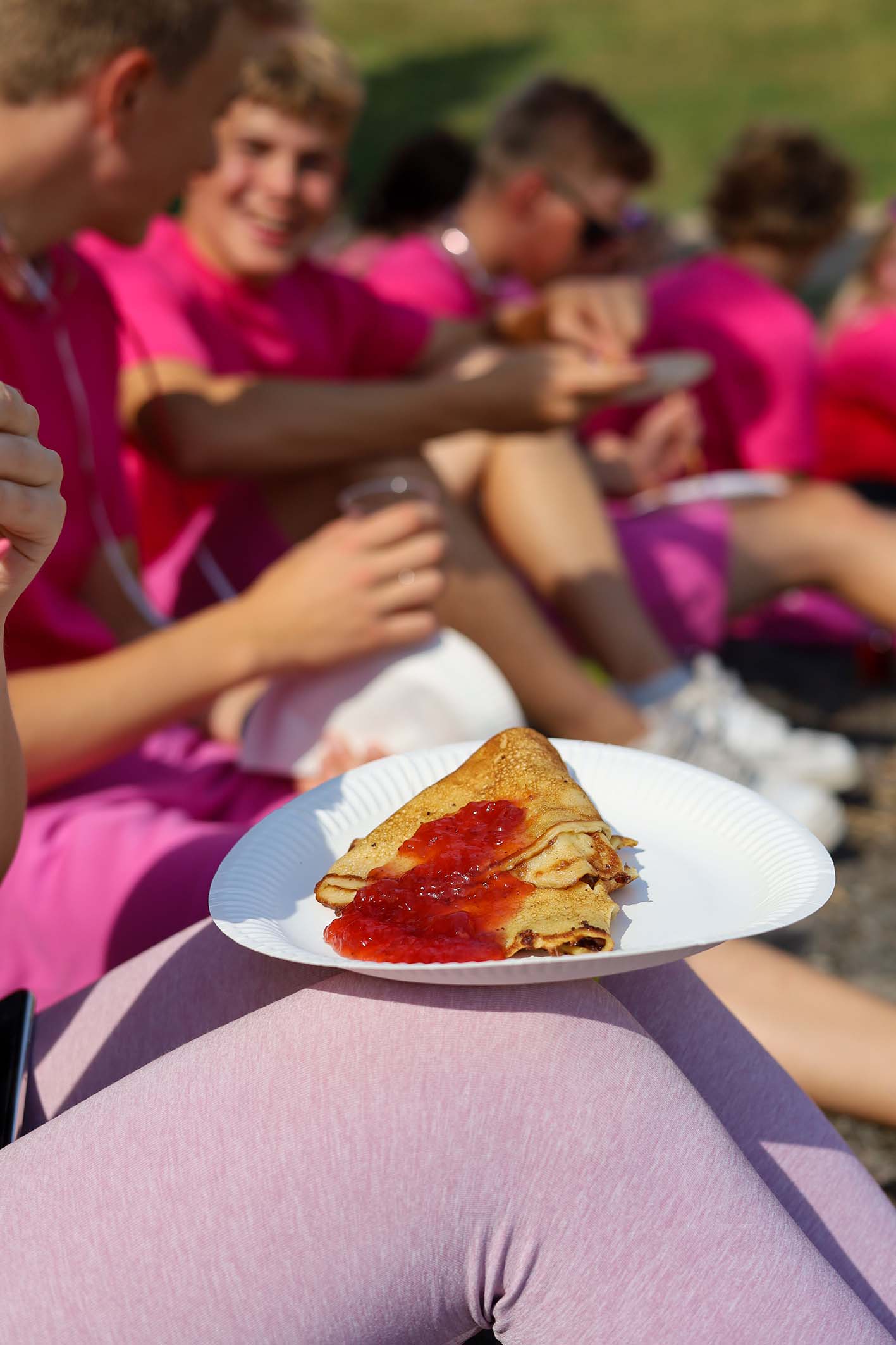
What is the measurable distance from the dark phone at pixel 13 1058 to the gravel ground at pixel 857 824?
44.3 inches

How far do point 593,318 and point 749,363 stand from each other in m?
1.41

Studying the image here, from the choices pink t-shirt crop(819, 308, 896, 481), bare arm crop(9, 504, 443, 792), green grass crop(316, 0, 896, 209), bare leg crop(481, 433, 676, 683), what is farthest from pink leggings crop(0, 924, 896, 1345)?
green grass crop(316, 0, 896, 209)

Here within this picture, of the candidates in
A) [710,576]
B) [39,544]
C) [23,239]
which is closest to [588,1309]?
[39,544]

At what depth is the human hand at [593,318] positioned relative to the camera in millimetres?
3193

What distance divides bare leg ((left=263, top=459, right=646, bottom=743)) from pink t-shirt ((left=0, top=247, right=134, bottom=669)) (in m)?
0.56

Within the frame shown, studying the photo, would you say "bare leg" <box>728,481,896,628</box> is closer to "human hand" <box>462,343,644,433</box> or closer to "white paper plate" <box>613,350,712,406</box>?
"white paper plate" <box>613,350,712,406</box>

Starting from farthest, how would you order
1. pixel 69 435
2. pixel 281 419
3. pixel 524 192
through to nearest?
pixel 524 192 → pixel 281 419 → pixel 69 435

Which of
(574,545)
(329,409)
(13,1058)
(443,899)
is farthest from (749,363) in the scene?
(13,1058)

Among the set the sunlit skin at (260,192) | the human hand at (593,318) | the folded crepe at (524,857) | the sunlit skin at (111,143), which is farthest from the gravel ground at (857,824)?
the sunlit skin at (260,192)

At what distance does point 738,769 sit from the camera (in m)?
3.10

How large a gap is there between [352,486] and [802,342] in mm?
2395

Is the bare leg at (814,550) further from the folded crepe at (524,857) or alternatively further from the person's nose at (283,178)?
the folded crepe at (524,857)

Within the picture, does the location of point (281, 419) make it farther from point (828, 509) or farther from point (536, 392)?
point (828, 509)

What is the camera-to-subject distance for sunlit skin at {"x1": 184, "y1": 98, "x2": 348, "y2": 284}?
3139mm
